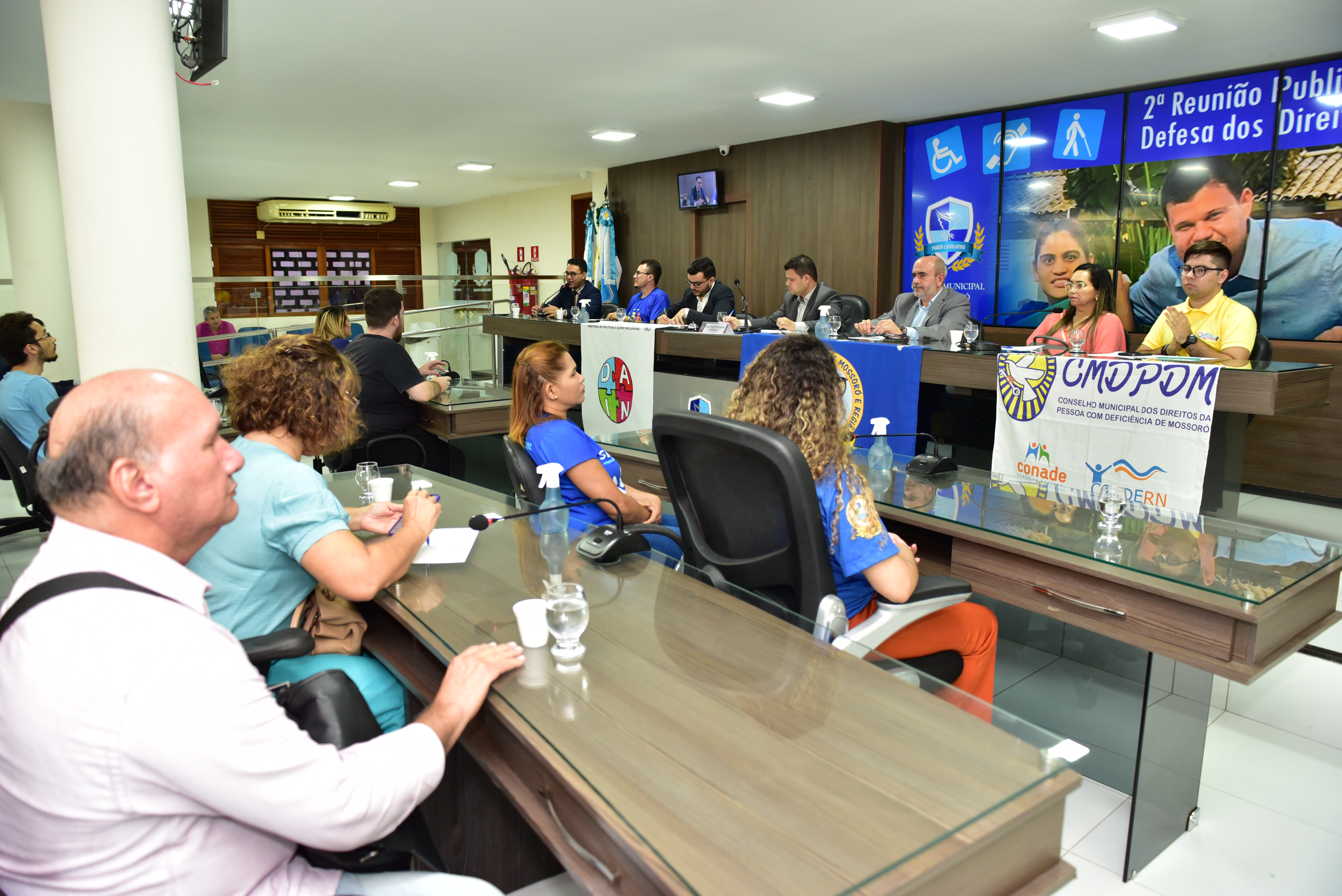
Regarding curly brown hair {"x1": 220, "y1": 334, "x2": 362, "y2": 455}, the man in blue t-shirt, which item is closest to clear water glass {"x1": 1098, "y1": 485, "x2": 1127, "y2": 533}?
curly brown hair {"x1": 220, "y1": 334, "x2": 362, "y2": 455}

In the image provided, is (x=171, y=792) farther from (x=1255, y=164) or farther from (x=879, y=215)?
(x=879, y=215)

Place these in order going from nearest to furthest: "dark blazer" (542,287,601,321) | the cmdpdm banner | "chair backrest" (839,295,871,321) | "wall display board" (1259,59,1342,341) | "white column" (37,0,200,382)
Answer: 1. "white column" (37,0,200,382)
2. "wall display board" (1259,59,1342,341)
3. the cmdpdm banner
4. "chair backrest" (839,295,871,321)
5. "dark blazer" (542,287,601,321)

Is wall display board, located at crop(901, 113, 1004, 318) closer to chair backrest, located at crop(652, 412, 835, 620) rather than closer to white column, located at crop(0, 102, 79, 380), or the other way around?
chair backrest, located at crop(652, 412, 835, 620)

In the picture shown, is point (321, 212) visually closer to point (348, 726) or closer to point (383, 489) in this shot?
point (383, 489)

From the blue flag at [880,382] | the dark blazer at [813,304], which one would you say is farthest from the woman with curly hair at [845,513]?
the dark blazer at [813,304]

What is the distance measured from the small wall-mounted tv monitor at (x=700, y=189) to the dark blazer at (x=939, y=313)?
350cm

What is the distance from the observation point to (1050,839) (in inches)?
40.3

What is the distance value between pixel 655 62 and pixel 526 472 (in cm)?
369

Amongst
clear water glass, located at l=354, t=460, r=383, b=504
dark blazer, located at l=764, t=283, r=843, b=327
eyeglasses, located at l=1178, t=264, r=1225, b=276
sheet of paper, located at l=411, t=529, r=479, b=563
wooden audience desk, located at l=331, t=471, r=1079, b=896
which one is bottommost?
wooden audience desk, located at l=331, t=471, r=1079, b=896

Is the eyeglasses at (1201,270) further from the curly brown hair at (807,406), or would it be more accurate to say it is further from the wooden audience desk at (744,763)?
the wooden audience desk at (744,763)

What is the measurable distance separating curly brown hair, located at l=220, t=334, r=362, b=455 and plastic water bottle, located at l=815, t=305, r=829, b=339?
3449 millimetres

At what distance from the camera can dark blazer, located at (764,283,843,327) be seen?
5848 millimetres

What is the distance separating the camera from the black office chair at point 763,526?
1635 millimetres

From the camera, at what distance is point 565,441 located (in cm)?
243
